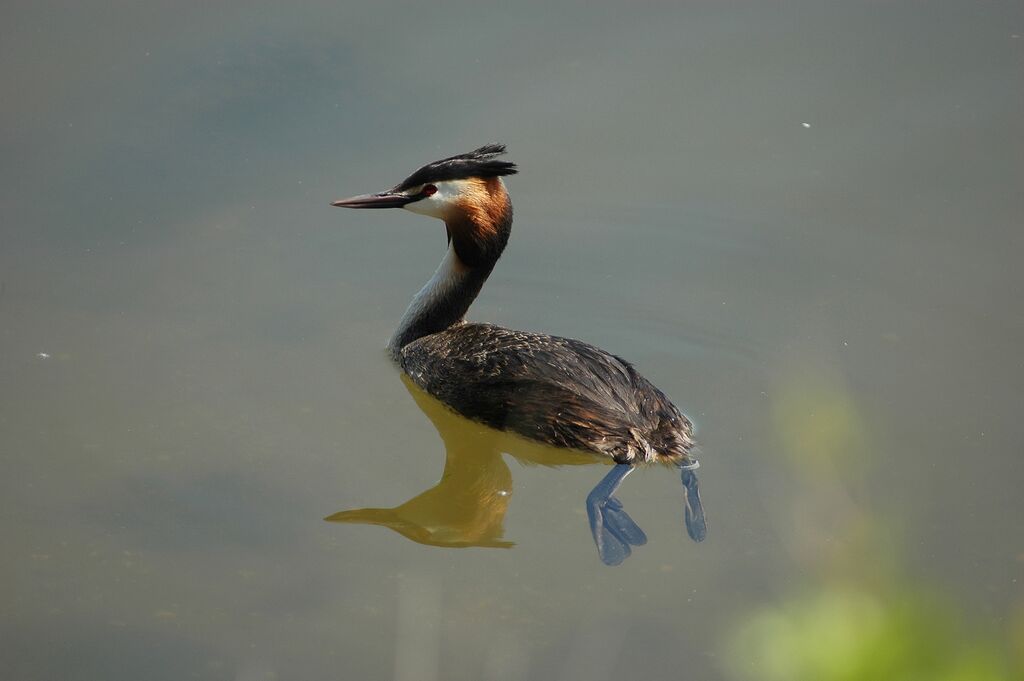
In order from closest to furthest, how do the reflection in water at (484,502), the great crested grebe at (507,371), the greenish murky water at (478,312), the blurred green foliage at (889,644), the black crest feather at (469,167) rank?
the blurred green foliage at (889,644), the greenish murky water at (478,312), the reflection in water at (484,502), the great crested grebe at (507,371), the black crest feather at (469,167)

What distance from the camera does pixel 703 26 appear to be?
8.12 metres

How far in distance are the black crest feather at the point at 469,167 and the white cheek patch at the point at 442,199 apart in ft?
0.10

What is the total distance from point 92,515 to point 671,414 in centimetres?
231

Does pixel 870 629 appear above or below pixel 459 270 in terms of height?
above

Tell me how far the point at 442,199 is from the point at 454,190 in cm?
8

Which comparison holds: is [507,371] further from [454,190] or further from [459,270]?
[454,190]

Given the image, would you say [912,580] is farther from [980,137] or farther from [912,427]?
[980,137]

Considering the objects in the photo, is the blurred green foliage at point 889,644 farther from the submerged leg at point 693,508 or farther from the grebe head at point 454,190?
the grebe head at point 454,190

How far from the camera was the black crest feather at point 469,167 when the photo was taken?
590cm

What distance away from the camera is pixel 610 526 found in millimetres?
4738

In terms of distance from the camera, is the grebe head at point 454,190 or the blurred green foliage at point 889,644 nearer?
the blurred green foliage at point 889,644

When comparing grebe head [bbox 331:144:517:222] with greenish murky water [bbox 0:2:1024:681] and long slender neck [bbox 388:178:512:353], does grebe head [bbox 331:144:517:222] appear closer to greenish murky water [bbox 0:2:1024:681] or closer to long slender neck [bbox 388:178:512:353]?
long slender neck [bbox 388:178:512:353]

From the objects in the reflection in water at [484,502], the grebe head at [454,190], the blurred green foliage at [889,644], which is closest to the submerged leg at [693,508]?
the reflection in water at [484,502]

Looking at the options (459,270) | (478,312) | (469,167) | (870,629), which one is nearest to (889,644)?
(870,629)
